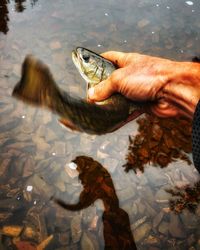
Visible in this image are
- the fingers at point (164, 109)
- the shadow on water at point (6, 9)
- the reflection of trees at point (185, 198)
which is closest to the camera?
the fingers at point (164, 109)

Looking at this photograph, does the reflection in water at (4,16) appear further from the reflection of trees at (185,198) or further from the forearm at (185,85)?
the reflection of trees at (185,198)

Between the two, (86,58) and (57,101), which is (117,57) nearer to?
(86,58)

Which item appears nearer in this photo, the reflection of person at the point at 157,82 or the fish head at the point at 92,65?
the reflection of person at the point at 157,82

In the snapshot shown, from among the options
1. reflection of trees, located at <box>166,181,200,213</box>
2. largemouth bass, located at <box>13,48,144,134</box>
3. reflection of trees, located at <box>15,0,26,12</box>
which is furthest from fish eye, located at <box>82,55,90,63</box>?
reflection of trees, located at <box>15,0,26,12</box>

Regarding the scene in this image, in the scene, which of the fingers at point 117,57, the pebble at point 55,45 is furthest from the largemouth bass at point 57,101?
the pebble at point 55,45

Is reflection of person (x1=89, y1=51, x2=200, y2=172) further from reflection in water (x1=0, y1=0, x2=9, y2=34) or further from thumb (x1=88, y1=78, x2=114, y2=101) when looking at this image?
reflection in water (x1=0, y1=0, x2=9, y2=34)

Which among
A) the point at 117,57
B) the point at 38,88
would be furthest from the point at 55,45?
the point at 38,88

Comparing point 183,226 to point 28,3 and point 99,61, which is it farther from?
point 28,3

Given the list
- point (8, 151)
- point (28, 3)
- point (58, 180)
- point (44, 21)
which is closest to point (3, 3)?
point (28, 3)

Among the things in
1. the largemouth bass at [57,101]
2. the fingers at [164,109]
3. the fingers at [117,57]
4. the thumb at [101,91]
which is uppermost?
the largemouth bass at [57,101]
